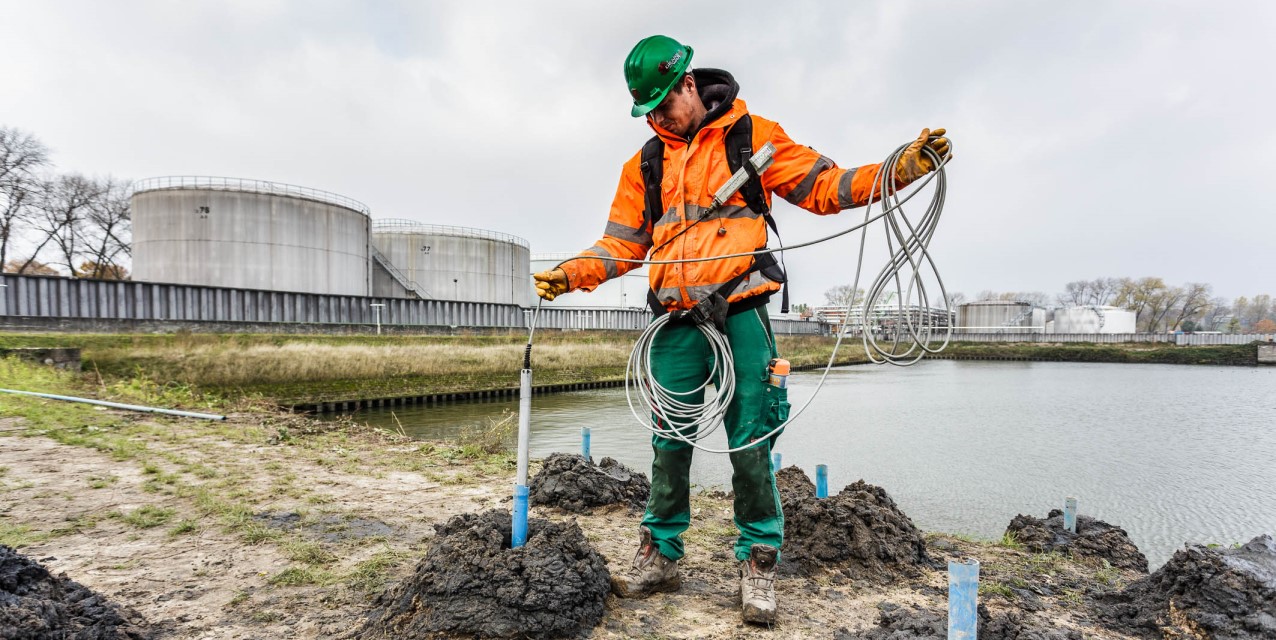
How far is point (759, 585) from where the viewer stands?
2357mm

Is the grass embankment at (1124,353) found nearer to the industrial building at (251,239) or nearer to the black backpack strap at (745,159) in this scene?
the industrial building at (251,239)

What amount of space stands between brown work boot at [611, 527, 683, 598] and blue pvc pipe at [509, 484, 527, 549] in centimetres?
48

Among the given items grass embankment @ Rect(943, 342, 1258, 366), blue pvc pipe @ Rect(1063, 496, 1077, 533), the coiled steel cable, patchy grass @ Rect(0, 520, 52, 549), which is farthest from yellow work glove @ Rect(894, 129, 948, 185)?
grass embankment @ Rect(943, 342, 1258, 366)

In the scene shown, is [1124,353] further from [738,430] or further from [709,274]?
[709,274]

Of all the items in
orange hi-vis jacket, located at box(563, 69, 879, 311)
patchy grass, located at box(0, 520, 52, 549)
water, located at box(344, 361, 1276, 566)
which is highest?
orange hi-vis jacket, located at box(563, 69, 879, 311)

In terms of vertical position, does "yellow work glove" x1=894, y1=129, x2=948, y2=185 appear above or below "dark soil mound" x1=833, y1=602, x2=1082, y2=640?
above

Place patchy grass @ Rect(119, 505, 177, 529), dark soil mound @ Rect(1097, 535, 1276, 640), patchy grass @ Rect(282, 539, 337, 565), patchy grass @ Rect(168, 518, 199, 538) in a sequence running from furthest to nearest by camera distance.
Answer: patchy grass @ Rect(119, 505, 177, 529)
patchy grass @ Rect(168, 518, 199, 538)
patchy grass @ Rect(282, 539, 337, 565)
dark soil mound @ Rect(1097, 535, 1276, 640)

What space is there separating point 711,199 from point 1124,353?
6328cm

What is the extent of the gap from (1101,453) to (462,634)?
13507 mm

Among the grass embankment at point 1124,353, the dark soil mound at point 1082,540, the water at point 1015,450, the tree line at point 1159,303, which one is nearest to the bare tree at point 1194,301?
the tree line at point 1159,303

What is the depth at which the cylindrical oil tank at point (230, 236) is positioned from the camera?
86.7 ft

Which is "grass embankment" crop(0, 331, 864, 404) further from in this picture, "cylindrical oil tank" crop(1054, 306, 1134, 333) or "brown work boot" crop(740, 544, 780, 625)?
"cylindrical oil tank" crop(1054, 306, 1134, 333)

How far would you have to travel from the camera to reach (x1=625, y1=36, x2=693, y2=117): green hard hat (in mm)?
2447

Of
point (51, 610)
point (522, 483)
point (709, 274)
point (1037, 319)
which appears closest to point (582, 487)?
point (522, 483)
